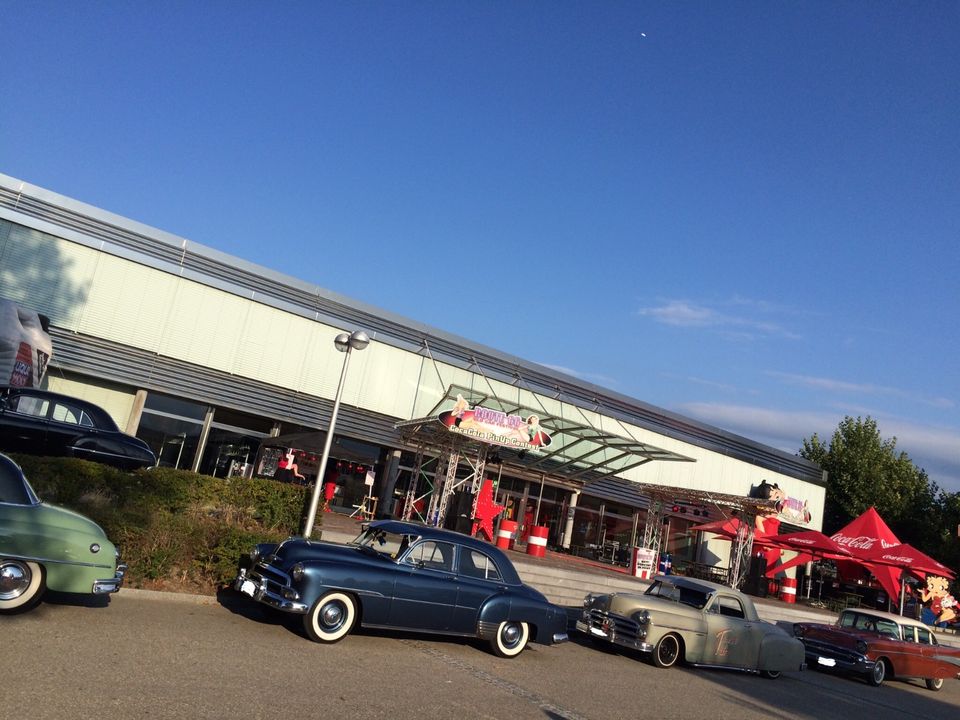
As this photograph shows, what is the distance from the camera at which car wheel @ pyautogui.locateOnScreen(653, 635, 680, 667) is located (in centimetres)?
1167

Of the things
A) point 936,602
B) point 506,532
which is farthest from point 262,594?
point 936,602

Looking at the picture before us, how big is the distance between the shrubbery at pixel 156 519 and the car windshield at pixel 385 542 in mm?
1746

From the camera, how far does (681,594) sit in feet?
41.5

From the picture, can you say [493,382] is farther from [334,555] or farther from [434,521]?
[334,555]

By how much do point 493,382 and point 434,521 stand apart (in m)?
9.24

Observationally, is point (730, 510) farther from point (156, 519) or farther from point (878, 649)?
point (156, 519)

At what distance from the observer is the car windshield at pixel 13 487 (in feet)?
25.4

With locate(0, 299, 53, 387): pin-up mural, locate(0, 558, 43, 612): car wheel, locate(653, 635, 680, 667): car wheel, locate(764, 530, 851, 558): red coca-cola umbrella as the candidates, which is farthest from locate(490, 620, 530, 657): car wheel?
locate(764, 530, 851, 558): red coca-cola umbrella

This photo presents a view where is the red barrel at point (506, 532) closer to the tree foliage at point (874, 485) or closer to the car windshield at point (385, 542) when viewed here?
the car windshield at point (385, 542)

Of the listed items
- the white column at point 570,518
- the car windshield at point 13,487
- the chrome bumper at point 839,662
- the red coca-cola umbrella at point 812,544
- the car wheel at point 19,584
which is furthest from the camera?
the white column at point 570,518

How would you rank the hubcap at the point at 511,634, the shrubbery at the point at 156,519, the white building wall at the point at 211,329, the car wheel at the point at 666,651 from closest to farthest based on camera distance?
the shrubbery at the point at 156,519
the hubcap at the point at 511,634
the car wheel at the point at 666,651
the white building wall at the point at 211,329

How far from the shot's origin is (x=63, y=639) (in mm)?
7020

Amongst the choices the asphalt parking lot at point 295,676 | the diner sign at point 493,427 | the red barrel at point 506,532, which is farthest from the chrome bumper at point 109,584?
the red barrel at point 506,532

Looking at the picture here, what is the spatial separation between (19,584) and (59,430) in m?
5.58
